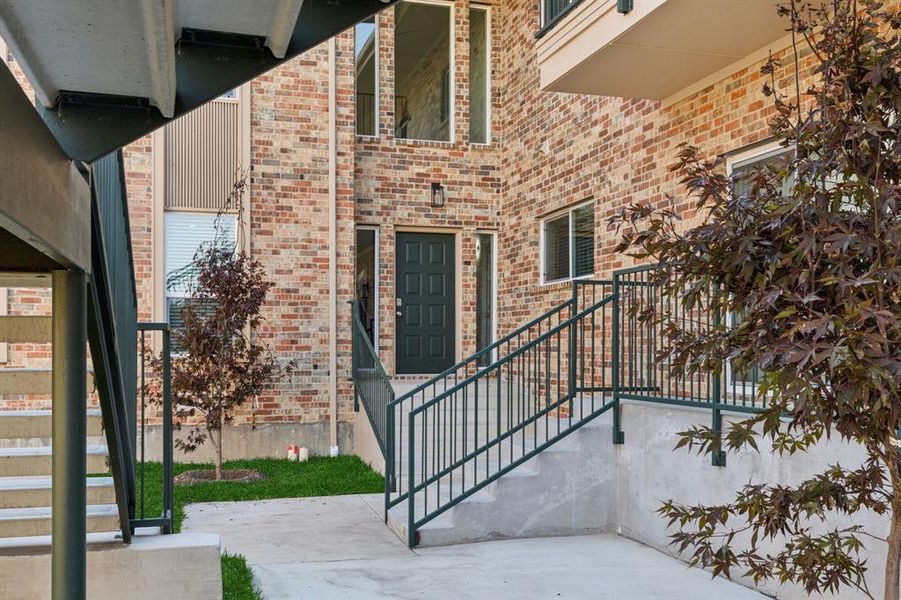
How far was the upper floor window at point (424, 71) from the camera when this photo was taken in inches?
438

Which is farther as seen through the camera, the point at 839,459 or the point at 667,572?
the point at 667,572

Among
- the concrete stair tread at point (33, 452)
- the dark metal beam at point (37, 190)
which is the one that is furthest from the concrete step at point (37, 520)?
the dark metal beam at point (37, 190)

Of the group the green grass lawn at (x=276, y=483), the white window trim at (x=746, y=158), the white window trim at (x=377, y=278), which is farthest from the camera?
the white window trim at (x=377, y=278)

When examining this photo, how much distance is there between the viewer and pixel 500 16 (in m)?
11.3

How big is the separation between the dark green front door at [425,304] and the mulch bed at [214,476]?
2.78 m

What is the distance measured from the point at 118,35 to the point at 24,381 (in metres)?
2.59

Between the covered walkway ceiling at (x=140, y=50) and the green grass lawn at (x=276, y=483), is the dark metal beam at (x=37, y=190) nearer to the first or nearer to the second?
the covered walkway ceiling at (x=140, y=50)

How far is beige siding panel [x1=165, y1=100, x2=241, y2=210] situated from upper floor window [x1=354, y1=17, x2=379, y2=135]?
1835 mm

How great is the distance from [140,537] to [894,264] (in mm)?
3733

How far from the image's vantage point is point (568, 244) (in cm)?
933

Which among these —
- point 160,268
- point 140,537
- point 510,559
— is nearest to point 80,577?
point 140,537

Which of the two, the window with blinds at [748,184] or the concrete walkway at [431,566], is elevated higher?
the window with blinds at [748,184]

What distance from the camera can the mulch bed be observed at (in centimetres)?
839

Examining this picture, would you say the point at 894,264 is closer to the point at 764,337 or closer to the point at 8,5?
the point at 764,337
